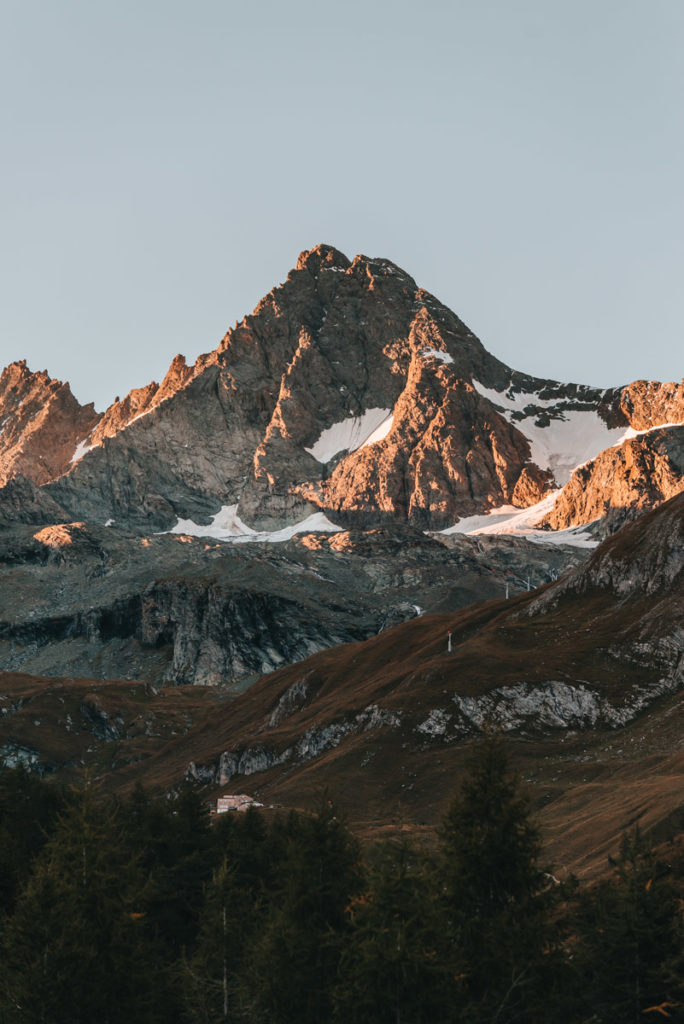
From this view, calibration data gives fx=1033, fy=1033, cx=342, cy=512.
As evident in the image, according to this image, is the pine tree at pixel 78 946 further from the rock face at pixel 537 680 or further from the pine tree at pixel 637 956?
the rock face at pixel 537 680

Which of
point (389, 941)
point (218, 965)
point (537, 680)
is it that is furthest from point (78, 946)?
point (537, 680)

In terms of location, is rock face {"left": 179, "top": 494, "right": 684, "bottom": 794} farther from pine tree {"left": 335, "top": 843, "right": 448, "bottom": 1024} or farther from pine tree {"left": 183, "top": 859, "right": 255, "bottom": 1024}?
pine tree {"left": 335, "top": 843, "right": 448, "bottom": 1024}

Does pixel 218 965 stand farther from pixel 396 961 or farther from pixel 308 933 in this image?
pixel 396 961

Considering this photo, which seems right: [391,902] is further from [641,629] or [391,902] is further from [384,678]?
[384,678]

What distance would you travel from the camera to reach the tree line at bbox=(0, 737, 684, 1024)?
115 ft

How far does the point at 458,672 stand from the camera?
572 ft

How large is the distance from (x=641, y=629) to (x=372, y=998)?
147 m

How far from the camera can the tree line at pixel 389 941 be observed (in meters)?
35.1

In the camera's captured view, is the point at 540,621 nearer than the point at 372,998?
No

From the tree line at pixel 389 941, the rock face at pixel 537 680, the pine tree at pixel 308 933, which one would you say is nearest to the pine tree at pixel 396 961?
the tree line at pixel 389 941

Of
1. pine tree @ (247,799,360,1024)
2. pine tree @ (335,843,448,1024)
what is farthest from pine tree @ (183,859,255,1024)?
pine tree @ (335,843,448,1024)

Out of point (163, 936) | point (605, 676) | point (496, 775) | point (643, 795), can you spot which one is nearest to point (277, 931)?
point (496, 775)

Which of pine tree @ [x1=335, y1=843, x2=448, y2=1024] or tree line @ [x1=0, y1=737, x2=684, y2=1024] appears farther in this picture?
tree line @ [x1=0, y1=737, x2=684, y2=1024]

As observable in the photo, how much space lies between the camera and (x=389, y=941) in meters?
35.0
